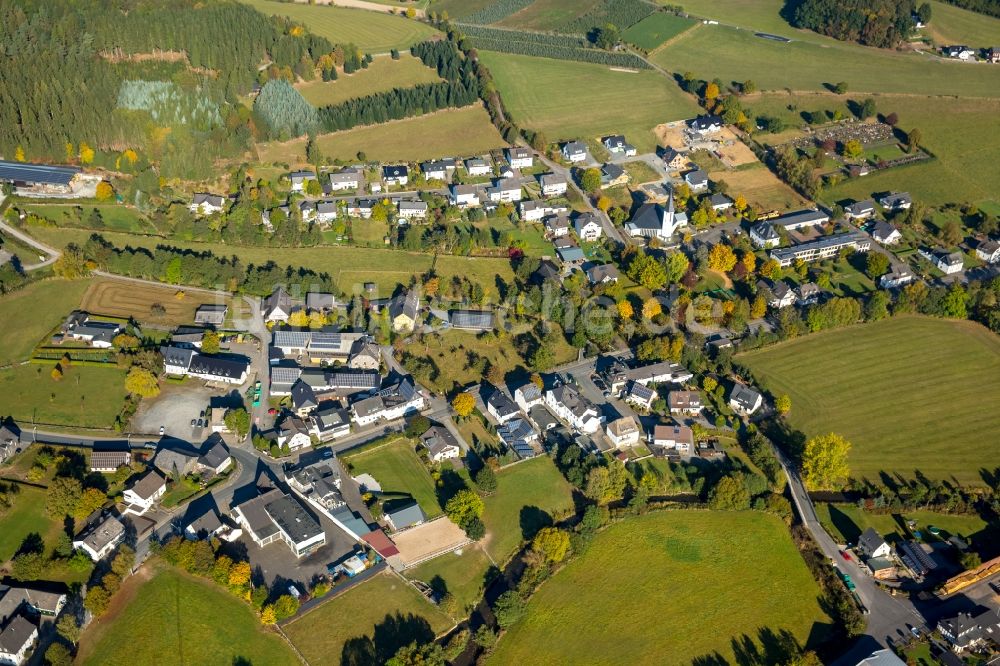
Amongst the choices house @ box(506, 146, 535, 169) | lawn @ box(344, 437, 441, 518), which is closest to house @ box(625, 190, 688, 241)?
house @ box(506, 146, 535, 169)

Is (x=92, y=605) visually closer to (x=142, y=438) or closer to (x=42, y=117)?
(x=142, y=438)

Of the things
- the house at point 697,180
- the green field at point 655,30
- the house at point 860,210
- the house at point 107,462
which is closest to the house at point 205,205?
the house at point 107,462

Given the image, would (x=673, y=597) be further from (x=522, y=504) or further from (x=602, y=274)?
(x=602, y=274)

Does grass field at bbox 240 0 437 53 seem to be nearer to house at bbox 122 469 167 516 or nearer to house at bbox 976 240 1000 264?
house at bbox 976 240 1000 264

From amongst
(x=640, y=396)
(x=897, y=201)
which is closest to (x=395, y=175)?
(x=640, y=396)

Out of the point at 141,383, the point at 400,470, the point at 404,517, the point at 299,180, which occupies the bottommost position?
the point at 404,517
